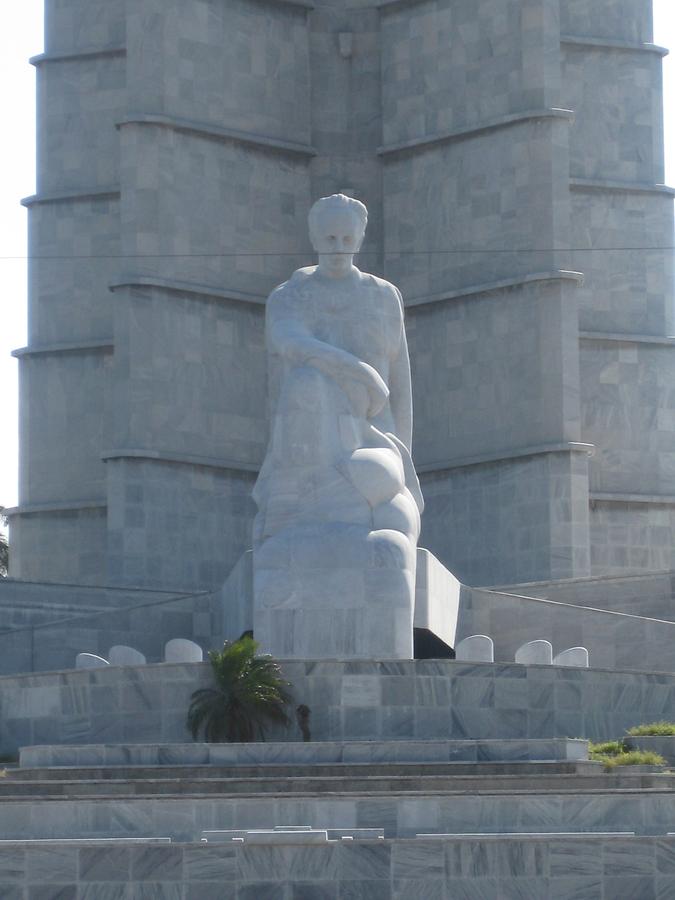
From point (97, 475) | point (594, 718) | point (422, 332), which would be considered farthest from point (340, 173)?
point (594, 718)

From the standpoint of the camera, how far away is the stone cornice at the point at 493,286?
41.7 m

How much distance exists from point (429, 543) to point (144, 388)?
5.39 meters

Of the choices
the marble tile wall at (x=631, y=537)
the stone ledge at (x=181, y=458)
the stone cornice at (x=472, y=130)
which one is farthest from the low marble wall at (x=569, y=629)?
the stone cornice at (x=472, y=130)

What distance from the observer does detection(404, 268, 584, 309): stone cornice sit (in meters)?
41.7

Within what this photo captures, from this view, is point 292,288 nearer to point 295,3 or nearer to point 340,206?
point 340,206

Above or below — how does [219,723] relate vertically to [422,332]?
below

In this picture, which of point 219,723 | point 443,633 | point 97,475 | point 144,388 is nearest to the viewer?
point 219,723

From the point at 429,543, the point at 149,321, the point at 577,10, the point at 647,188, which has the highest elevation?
the point at 577,10

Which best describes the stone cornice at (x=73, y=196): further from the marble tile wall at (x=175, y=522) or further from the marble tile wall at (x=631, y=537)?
the marble tile wall at (x=631, y=537)

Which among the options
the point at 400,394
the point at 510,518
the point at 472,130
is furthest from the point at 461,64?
the point at 400,394

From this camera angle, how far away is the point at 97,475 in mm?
45219

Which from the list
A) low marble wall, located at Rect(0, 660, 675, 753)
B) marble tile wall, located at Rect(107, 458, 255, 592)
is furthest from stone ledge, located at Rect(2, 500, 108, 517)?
low marble wall, located at Rect(0, 660, 675, 753)

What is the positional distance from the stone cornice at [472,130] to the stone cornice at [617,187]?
1.35m

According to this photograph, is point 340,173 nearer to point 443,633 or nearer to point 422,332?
point 422,332
